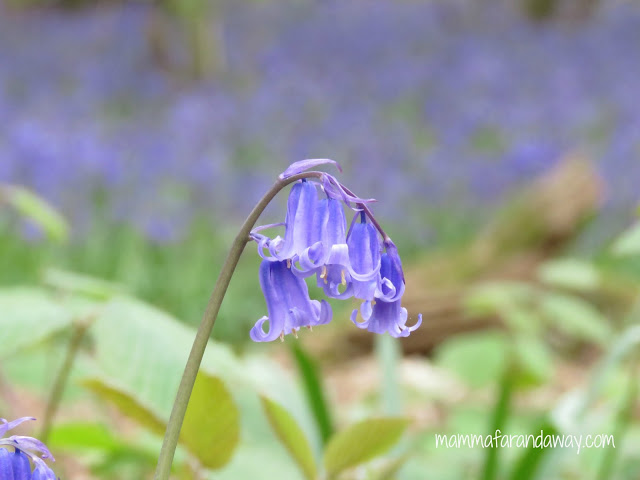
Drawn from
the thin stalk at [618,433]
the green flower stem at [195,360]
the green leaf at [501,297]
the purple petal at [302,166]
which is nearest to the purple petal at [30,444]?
the green flower stem at [195,360]

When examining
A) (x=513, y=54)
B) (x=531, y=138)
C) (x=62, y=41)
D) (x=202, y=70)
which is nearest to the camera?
(x=531, y=138)

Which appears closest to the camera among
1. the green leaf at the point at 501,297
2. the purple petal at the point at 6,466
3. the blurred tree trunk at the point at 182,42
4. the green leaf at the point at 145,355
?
the purple petal at the point at 6,466

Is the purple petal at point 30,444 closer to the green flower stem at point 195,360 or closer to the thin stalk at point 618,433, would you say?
the green flower stem at point 195,360

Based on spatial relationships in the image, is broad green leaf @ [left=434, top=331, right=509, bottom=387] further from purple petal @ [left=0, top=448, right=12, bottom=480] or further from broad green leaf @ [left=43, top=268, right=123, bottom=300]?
purple petal @ [left=0, top=448, right=12, bottom=480]

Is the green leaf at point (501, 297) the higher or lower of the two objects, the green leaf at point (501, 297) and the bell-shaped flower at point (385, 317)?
the higher

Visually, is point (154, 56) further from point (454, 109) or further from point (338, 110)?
point (454, 109)

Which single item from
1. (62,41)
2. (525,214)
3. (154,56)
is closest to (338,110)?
(154,56)

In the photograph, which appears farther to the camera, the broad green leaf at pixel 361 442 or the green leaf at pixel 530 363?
the green leaf at pixel 530 363
